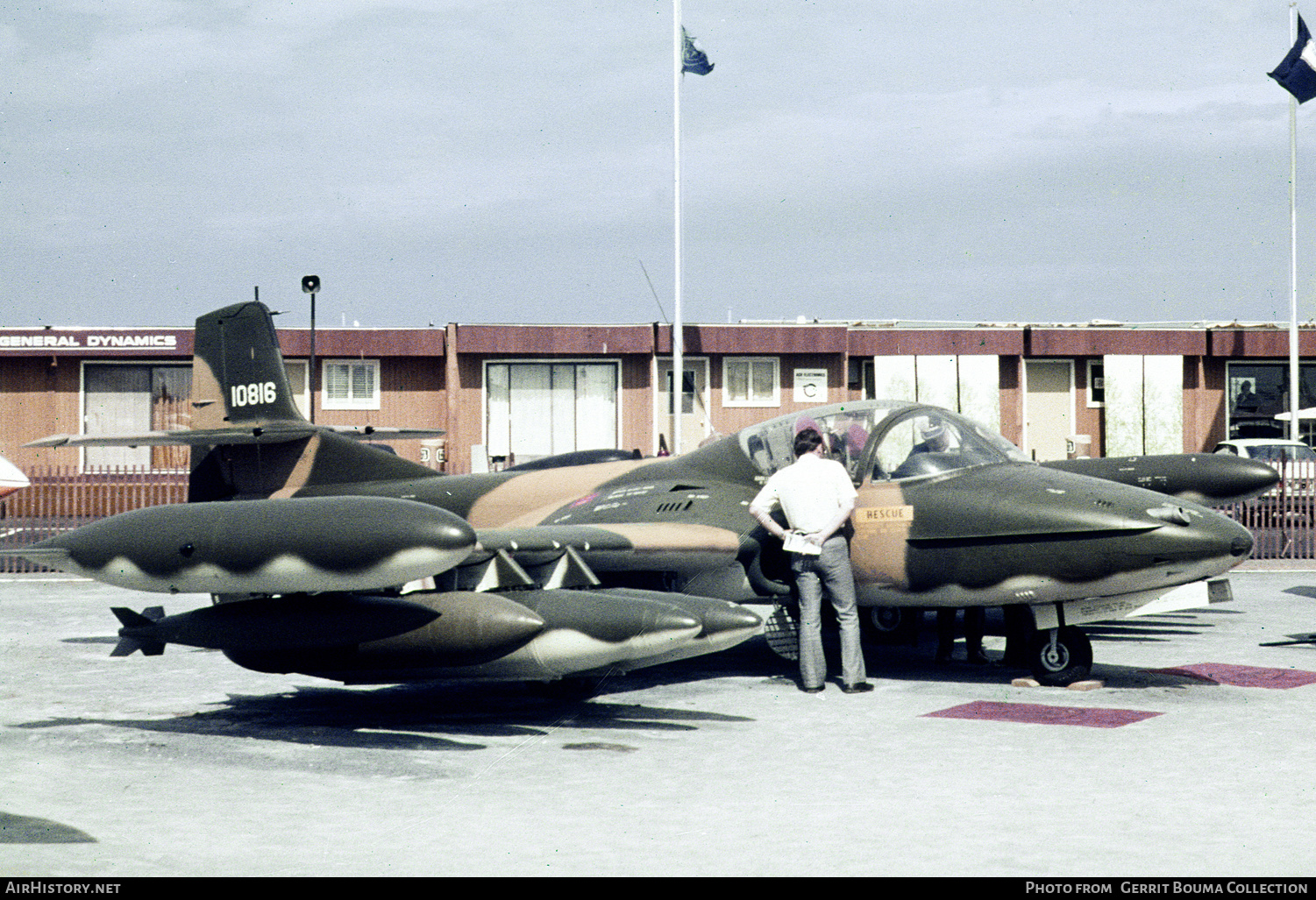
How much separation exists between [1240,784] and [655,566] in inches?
182

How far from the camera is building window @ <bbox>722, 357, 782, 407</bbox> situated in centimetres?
3662

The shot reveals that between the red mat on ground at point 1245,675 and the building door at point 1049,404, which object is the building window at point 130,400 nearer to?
the building door at point 1049,404

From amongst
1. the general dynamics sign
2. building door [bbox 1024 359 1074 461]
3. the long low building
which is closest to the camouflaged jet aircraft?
the long low building

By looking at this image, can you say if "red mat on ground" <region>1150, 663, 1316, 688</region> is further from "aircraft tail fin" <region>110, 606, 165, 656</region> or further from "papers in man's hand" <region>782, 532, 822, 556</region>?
"aircraft tail fin" <region>110, 606, 165, 656</region>

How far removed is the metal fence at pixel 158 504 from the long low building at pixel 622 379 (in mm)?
10397

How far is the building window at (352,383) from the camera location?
119 ft

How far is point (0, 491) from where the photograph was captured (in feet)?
34.9

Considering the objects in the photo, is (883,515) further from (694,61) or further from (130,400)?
(130,400)

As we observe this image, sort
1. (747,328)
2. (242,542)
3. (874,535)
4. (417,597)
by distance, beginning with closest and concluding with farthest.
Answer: (242,542)
(417,597)
(874,535)
(747,328)

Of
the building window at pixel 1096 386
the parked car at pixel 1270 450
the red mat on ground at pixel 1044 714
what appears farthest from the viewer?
the building window at pixel 1096 386

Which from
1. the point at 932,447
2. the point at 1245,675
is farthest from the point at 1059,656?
the point at 932,447

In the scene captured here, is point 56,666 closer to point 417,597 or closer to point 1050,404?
point 417,597

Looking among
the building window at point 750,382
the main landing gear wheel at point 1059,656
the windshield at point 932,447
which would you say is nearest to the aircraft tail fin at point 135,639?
the windshield at point 932,447
